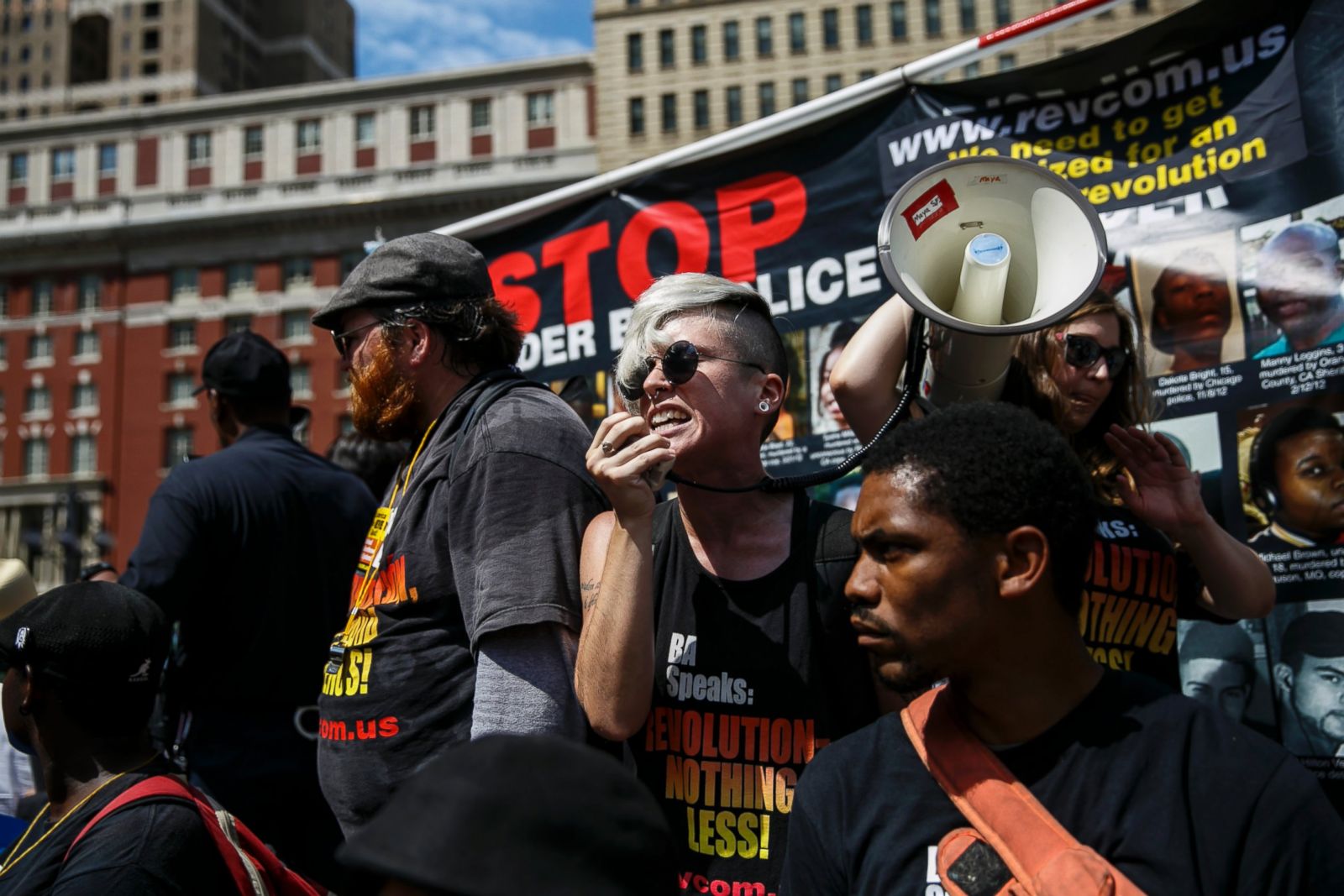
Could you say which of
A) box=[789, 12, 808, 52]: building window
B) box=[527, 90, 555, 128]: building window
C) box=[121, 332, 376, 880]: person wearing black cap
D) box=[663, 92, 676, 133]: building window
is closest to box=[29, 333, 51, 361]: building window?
box=[527, 90, 555, 128]: building window

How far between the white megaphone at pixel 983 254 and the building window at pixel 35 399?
5632 cm

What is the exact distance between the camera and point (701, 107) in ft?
177

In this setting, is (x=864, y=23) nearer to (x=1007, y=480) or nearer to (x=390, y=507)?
(x=390, y=507)

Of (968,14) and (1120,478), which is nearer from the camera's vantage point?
(1120,478)

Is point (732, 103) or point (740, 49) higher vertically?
point (740, 49)

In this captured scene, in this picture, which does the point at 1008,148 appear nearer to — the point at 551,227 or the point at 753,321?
the point at 753,321

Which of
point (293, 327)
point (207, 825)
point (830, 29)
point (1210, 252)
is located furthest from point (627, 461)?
point (830, 29)

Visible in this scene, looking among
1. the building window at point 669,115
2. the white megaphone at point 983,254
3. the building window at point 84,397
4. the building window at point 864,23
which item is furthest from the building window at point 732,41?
the white megaphone at point 983,254

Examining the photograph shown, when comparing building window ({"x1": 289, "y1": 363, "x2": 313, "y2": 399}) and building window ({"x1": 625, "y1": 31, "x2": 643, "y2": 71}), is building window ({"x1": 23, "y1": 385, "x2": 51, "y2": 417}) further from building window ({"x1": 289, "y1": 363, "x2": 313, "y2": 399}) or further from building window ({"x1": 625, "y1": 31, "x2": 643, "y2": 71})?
building window ({"x1": 625, "y1": 31, "x2": 643, "y2": 71})

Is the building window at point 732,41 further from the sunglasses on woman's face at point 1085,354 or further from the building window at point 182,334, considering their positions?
the sunglasses on woman's face at point 1085,354

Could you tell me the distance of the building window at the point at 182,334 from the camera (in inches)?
1986

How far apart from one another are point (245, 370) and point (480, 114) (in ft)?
173

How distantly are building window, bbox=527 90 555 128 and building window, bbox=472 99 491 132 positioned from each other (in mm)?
1879

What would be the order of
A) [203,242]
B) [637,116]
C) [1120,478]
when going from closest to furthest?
[1120,478]
[203,242]
[637,116]
